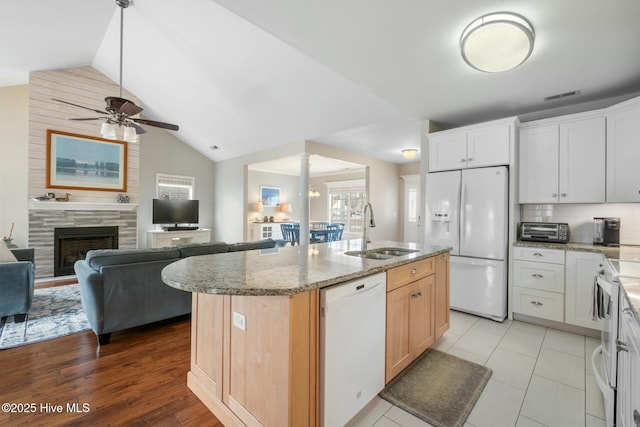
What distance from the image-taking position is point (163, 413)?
170 cm

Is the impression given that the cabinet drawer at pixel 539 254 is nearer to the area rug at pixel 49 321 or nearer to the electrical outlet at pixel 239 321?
the electrical outlet at pixel 239 321

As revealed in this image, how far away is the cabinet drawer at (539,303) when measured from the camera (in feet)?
9.43

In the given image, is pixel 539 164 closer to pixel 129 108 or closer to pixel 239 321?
pixel 239 321

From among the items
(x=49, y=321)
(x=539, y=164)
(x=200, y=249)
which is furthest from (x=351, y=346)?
(x=49, y=321)

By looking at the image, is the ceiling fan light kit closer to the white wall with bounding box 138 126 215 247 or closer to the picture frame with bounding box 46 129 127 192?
the picture frame with bounding box 46 129 127 192

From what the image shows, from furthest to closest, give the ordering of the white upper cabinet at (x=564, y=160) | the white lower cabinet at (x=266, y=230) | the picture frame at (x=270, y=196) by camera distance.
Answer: the picture frame at (x=270, y=196), the white lower cabinet at (x=266, y=230), the white upper cabinet at (x=564, y=160)

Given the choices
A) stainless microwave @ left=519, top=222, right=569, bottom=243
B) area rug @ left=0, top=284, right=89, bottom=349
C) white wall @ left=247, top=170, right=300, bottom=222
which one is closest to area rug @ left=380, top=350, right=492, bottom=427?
stainless microwave @ left=519, top=222, right=569, bottom=243

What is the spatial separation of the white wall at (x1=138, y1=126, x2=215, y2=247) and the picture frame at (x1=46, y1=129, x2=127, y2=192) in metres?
0.54

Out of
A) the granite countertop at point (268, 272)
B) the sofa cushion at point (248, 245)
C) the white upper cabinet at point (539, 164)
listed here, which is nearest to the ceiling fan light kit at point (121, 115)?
the sofa cushion at point (248, 245)

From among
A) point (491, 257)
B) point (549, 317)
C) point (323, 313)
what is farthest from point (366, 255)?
point (549, 317)

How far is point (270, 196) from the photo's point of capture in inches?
377

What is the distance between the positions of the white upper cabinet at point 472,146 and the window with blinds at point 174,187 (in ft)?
20.0

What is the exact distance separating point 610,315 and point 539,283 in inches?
61.0

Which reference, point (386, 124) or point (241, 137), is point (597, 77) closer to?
point (386, 124)
